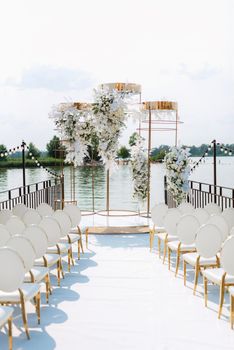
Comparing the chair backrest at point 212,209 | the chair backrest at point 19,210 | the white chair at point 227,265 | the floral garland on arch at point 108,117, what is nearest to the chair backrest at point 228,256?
the white chair at point 227,265

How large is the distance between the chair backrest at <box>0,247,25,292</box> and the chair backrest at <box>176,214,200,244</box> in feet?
8.31

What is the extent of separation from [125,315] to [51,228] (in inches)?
67.0

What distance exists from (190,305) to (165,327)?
2.34ft

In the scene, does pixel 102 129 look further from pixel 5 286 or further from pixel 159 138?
pixel 5 286

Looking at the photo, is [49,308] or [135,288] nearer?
[49,308]

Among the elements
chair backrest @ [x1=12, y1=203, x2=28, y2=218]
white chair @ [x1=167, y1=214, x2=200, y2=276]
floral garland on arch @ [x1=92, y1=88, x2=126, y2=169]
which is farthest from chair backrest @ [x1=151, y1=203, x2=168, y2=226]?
floral garland on arch @ [x1=92, y1=88, x2=126, y2=169]

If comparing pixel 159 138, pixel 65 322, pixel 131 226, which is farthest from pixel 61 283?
pixel 159 138

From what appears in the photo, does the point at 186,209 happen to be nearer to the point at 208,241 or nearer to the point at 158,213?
the point at 158,213

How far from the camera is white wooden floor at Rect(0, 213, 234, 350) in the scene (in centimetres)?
381

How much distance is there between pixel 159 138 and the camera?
11.8 m

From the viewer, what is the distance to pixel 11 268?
12.4 ft

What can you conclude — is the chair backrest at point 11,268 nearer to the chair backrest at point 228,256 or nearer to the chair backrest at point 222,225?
A: the chair backrest at point 228,256

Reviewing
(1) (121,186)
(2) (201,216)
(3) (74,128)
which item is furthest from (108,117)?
(1) (121,186)

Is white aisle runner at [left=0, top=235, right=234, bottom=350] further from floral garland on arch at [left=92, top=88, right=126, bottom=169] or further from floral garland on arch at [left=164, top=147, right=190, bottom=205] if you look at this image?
floral garland on arch at [left=92, top=88, right=126, bottom=169]
